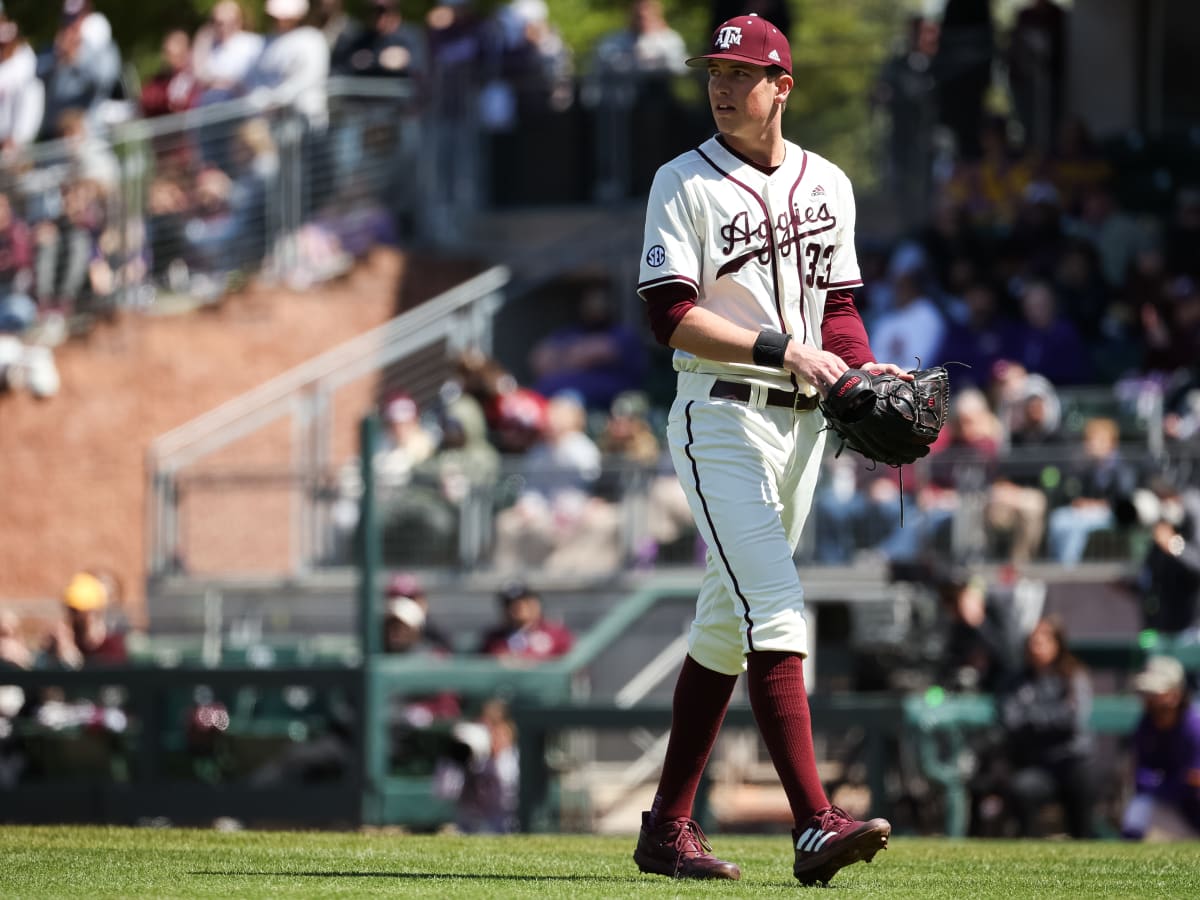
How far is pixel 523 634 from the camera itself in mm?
13391

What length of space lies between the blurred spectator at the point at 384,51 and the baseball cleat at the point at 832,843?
1427 centimetres

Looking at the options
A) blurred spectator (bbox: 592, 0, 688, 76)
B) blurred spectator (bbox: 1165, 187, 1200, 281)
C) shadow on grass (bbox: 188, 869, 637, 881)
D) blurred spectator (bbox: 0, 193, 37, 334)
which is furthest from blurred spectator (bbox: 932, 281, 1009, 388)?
shadow on grass (bbox: 188, 869, 637, 881)

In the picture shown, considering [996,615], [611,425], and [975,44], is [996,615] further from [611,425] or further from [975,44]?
[975,44]

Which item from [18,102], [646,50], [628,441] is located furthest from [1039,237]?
[18,102]

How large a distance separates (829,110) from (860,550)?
8.16 metres

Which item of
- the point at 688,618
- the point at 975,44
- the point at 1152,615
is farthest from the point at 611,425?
the point at 975,44

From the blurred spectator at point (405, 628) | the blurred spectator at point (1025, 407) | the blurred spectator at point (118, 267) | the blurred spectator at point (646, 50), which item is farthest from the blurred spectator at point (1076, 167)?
the blurred spectator at point (118, 267)

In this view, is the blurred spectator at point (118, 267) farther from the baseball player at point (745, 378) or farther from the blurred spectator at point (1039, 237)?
the baseball player at point (745, 378)

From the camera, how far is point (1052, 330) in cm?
1566

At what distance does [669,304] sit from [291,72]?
12952mm

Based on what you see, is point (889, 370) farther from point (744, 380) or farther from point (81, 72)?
point (81, 72)

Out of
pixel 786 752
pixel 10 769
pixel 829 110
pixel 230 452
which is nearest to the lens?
pixel 786 752

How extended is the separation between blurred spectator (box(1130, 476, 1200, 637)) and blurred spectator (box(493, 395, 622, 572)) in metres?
3.52

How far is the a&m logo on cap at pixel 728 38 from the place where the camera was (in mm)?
6359
